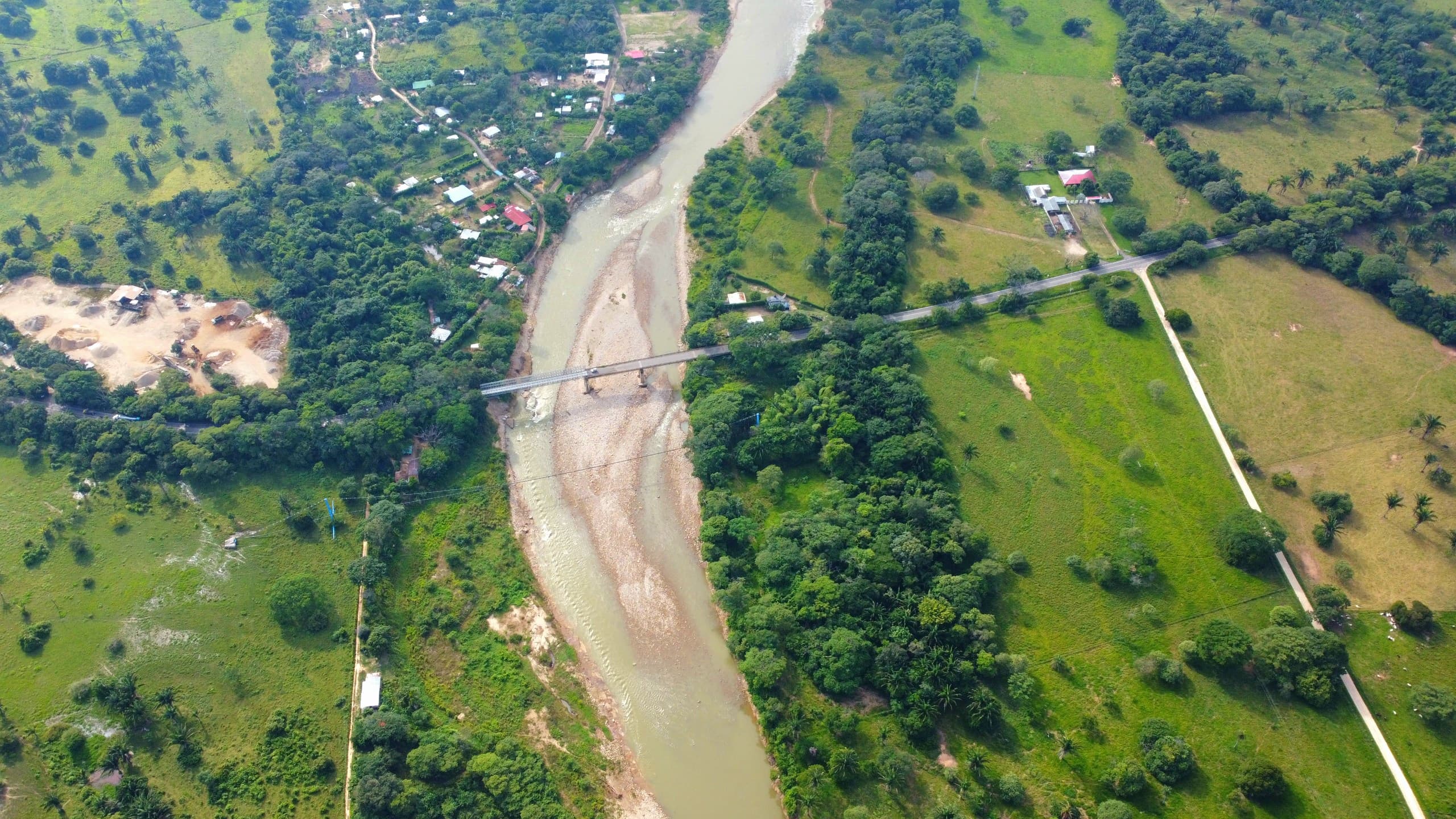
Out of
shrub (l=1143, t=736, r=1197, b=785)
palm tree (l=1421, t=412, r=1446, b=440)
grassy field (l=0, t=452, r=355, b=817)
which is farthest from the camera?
palm tree (l=1421, t=412, r=1446, b=440)

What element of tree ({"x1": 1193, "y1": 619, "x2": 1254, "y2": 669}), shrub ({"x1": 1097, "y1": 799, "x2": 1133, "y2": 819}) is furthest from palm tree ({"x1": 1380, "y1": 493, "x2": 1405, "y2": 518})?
shrub ({"x1": 1097, "y1": 799, "x2": 1133, "y2": 819})

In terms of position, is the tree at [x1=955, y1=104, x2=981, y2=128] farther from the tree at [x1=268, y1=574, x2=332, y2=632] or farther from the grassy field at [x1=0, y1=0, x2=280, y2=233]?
the tree at [x1=268, y1=574, x2=332, y2=632]

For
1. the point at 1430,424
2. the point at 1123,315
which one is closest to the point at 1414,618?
the point at 1430,424

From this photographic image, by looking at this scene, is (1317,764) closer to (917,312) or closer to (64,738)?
(917,312)

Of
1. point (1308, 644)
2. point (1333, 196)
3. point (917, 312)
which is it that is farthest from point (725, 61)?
point (1308, 644)

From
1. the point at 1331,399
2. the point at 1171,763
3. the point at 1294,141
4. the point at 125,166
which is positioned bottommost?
the point at 1171,763

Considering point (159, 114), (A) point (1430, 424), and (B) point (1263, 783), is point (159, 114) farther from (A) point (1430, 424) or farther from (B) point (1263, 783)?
(A) point (1430, 424)
